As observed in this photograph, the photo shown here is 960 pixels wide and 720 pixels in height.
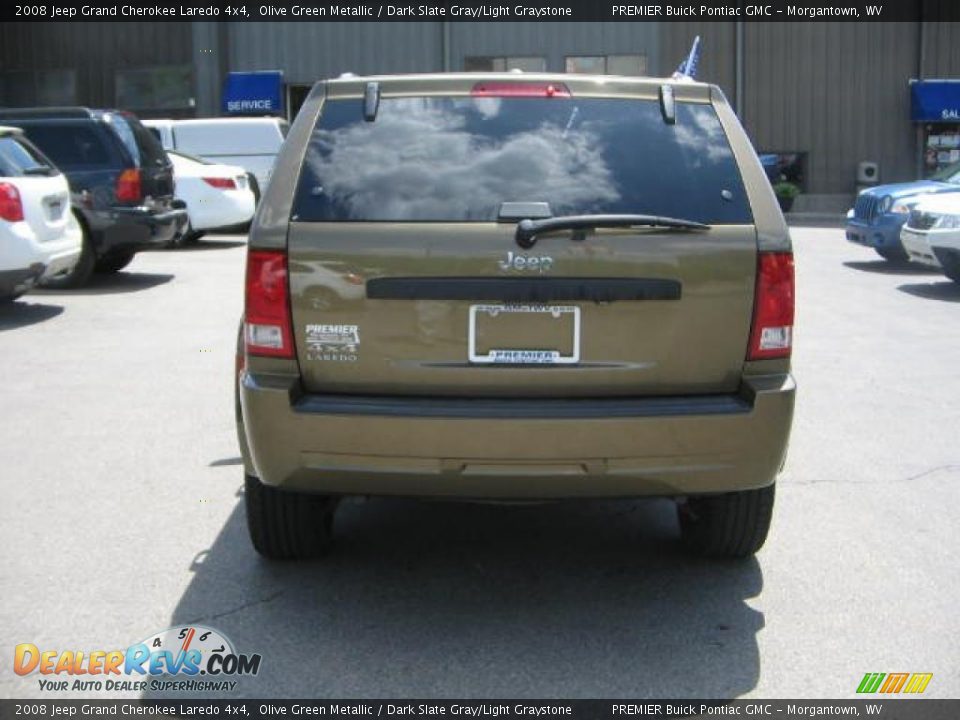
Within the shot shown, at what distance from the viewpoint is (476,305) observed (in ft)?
13.5

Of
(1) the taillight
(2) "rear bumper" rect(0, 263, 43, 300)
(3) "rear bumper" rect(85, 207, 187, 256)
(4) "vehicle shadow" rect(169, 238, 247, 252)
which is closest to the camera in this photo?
(1) the taillight

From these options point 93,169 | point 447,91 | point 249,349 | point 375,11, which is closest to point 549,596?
point 249,349

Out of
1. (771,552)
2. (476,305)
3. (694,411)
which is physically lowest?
(771,552)

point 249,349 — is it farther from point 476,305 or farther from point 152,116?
point 152,116

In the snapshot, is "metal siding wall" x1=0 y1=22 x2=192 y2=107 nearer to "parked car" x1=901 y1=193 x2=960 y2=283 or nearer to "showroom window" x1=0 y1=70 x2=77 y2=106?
"showroom window" x1=0 y1=70 x2=77 y2=106

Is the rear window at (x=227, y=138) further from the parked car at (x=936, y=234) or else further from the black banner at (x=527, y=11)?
the parked car at (x=936, y=234)

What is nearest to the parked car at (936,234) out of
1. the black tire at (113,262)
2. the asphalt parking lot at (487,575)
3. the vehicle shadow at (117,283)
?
the asphalt parking lot at (487,575)

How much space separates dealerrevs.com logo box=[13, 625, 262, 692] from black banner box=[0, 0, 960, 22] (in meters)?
29.7

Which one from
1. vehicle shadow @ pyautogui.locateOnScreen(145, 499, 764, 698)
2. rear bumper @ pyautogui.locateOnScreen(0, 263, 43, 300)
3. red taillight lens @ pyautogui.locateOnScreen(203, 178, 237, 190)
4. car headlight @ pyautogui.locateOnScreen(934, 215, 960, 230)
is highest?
red taillight lens @ pyautogui.locateOnScreen(203, 178, 237, 190)

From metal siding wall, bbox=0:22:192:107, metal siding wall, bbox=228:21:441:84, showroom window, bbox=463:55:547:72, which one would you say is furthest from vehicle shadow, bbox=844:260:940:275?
metal siding wall, bbox=0:22:192:107

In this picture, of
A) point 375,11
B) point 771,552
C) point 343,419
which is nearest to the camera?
point 343,419

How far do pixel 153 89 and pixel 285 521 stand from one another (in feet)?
99.1

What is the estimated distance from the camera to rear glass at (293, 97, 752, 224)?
4.20 metres

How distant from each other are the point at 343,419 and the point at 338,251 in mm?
552
